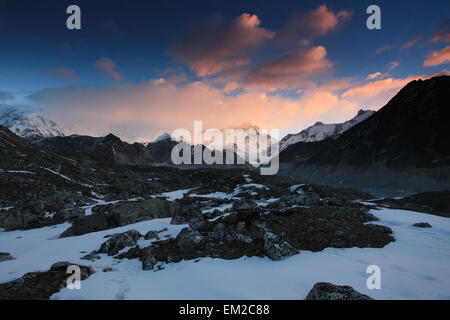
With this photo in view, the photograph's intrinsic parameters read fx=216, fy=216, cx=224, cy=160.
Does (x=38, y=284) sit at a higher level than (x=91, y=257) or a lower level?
higher

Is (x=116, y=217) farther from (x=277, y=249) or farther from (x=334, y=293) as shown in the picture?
(x=334, y=293)

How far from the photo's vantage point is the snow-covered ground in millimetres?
8016

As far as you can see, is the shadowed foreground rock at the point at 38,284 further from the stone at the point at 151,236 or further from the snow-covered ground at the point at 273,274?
the stone at the point at 151,236

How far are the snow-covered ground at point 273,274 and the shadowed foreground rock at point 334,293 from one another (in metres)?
1.03

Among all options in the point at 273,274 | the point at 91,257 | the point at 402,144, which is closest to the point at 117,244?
the point at 91,257

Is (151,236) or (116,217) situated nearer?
(151,236)

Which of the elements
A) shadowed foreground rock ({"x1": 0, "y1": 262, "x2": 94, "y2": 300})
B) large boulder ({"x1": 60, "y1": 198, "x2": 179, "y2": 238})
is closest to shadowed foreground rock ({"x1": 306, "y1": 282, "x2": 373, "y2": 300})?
shadowed foreground rock ({"x1": 0, "y1": 262, "x2": 94, "y2": 300})

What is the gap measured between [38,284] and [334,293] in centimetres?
1241

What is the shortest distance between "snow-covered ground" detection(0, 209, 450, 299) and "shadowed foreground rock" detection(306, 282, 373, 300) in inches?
40.5

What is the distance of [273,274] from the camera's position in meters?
9.43

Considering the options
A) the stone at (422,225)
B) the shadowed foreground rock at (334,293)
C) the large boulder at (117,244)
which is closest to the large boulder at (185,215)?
the large boulder at (117,244)

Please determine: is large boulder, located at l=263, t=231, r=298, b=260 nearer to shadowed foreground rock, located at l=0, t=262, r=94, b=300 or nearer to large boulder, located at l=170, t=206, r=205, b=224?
shadowed foreground rock, located at l=0, t=262, r=94, b=300
